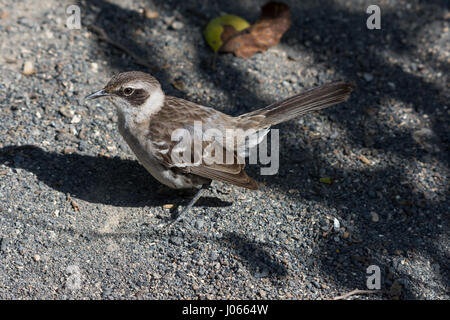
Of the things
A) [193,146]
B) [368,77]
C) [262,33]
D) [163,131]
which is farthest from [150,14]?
[368,77]

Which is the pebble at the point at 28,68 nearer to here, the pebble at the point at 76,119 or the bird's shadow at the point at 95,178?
the pebble at the point at 76,119

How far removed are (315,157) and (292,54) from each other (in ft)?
7.07

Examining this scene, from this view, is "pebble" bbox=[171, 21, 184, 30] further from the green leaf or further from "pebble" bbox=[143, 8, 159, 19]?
the green leaf

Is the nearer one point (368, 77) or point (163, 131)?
point (163, 131)

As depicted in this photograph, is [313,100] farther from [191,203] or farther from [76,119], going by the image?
[76,119]

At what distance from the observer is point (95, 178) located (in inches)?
263

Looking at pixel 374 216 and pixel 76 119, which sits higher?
pixel 76 119

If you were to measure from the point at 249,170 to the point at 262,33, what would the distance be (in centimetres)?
250

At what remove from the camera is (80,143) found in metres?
6.96

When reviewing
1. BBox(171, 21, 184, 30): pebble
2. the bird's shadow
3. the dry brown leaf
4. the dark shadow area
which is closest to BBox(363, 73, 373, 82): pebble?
the dry brown leaf

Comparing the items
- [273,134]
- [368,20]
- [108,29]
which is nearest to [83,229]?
[273,134]

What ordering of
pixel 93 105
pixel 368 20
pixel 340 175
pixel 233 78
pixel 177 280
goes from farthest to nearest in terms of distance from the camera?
1. pixel 368 20
2. pixel 233 78
3. pixel 93 105
4. pixel 340 175
5. pixel 177 280

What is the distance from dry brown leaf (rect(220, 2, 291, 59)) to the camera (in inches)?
326

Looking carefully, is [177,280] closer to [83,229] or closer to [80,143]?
[83,229]
